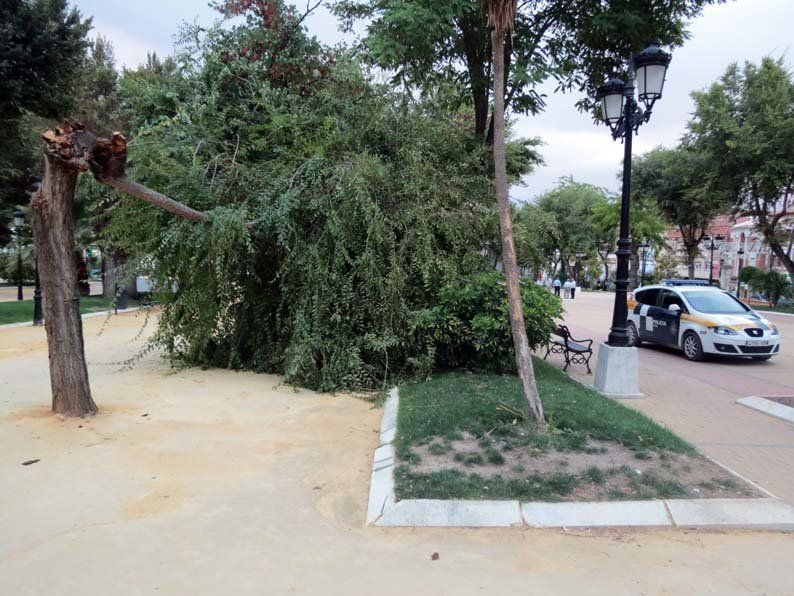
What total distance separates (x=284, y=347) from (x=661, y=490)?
6362 millimetres

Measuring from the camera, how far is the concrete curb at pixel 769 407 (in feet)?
22.3

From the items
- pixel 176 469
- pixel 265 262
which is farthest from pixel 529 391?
pixel 265 262

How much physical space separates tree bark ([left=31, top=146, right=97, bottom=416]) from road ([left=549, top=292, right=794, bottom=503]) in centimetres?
699

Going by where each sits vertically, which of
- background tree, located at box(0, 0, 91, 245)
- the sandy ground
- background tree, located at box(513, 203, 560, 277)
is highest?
background tree, located at box(0, 0, 91, 245)

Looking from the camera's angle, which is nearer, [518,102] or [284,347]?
[284,347]

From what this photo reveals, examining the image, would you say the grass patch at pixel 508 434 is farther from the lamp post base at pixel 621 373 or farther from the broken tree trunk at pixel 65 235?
the broken tree trunk at pixel 65 235

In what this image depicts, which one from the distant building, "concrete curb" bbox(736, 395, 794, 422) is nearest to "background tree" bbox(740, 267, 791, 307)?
the distant building

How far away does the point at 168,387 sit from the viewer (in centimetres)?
805

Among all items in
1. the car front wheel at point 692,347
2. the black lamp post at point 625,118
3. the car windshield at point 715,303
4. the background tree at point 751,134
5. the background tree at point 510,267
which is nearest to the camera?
the background tree at point 510,267

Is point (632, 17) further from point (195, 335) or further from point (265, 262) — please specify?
point (195, 335)

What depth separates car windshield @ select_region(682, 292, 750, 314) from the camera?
11.8 m

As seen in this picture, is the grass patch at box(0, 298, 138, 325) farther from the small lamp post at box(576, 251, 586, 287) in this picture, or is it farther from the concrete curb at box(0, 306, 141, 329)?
the small lamp post at box(576, 251, 586, 287)

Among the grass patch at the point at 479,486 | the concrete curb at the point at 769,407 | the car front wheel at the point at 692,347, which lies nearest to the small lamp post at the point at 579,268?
the car front wheel at the point at 692,347

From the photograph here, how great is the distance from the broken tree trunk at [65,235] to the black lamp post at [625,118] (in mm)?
6302
